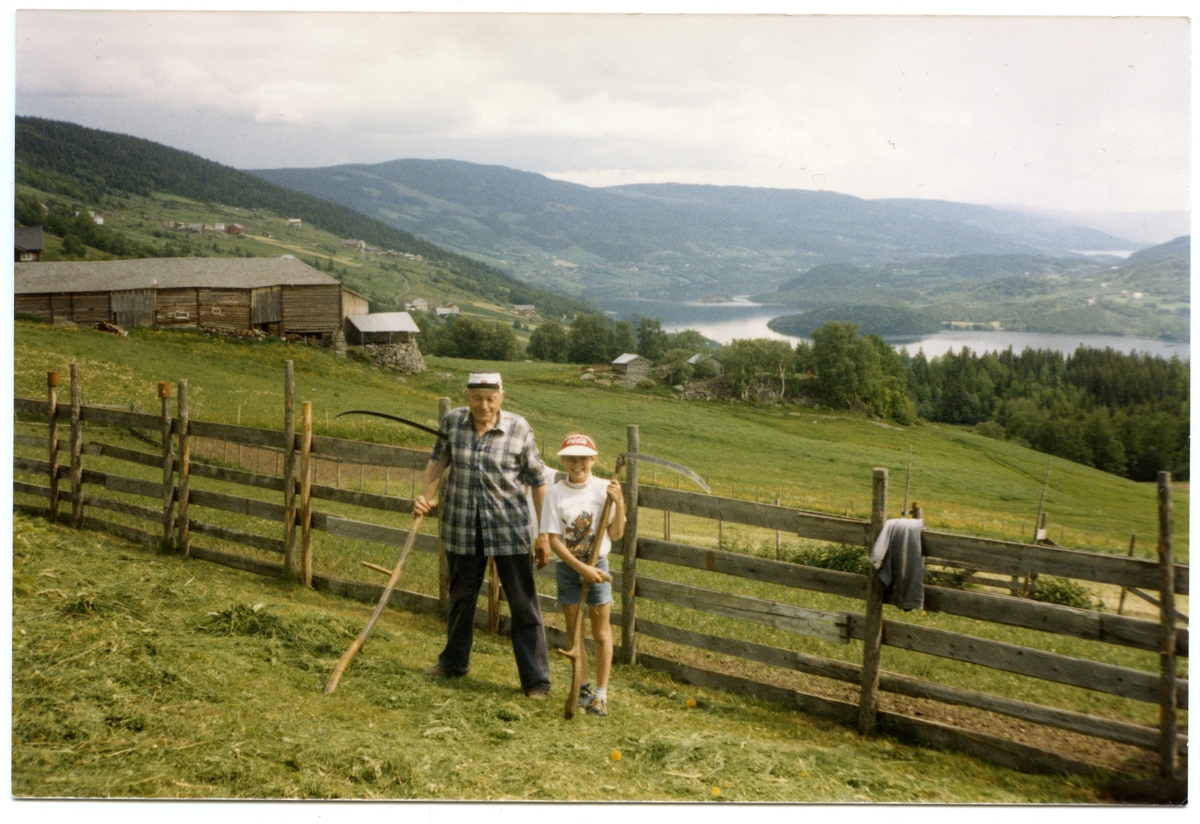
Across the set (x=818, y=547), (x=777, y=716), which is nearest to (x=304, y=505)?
(x=777, y=716)

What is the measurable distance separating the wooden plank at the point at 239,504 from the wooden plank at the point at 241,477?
0.13m

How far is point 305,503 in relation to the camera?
20.7 feet

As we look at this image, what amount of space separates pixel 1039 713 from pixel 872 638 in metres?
0.81

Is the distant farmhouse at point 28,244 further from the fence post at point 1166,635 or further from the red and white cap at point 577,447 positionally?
the fence post at point 1166,635

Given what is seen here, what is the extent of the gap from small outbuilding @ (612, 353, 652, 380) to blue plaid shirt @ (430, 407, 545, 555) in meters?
9.86

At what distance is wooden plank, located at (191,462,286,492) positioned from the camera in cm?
651

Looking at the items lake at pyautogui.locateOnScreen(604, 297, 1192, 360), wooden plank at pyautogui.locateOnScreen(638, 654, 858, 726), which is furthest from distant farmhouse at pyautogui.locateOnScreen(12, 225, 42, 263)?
lake at pyautogui.locateOnScreen(604, 297, 1192, 360)

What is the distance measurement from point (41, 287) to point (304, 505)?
432cm

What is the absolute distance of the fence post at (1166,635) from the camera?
138 inches

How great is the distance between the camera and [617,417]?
1408 cm

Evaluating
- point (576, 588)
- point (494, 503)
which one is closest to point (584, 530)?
point (576, 588)

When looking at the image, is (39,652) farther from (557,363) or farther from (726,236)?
(726,236)

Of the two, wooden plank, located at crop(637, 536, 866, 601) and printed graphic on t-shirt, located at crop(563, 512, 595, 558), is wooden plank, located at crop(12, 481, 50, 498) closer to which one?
wooden plank, located at crop(637, 536, 866, 601)

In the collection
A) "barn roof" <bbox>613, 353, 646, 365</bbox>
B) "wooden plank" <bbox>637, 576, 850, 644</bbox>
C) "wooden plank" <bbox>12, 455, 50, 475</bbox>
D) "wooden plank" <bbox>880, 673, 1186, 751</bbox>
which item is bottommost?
"wooden plank" <bbox>880, 673, 1186, 751</bbox>
